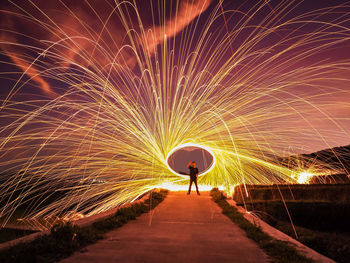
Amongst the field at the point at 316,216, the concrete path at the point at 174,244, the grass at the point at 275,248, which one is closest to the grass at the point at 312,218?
the field at the point at 316,216

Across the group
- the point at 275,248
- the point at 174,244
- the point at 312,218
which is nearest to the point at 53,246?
the point at 174,244

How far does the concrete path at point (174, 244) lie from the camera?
400 cm

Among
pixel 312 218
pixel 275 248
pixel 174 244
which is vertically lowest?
pixel 275 248

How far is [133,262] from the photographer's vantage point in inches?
146

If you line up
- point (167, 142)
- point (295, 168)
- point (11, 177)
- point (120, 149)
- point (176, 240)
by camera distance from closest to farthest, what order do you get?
point (176, 240)
point (11, 177)
point (120, 149)
point (167, 142)
point (295, 168)

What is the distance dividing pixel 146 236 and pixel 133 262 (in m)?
1.76

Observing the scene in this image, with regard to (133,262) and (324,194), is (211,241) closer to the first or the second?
(133,262)

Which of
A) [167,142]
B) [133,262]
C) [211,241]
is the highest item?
[167,142]

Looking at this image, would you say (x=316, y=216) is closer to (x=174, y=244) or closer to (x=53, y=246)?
(x=174, y=244)

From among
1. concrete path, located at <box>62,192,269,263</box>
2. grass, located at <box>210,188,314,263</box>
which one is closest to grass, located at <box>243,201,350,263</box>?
grass, located at <box>210,188,314,263</box>

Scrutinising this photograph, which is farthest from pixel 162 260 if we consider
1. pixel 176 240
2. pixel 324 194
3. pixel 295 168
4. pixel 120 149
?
pixel 295 168

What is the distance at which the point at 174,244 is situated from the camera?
15.9ft

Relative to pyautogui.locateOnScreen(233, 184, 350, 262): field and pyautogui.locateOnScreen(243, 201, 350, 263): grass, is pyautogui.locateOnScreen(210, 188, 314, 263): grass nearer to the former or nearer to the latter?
pyautogui.locateOnScreen(233, 184, 350, 262): field

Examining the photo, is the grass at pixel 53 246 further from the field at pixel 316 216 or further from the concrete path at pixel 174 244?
the field at pixel 316 216
